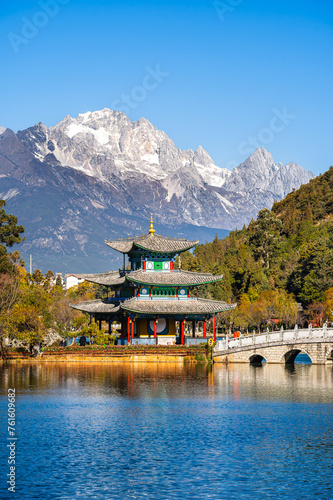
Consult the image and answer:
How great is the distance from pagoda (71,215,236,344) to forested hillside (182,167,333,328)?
22.1 meters

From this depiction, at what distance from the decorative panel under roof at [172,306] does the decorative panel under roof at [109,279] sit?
243 inches

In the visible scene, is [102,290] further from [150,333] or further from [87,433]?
[87,433]

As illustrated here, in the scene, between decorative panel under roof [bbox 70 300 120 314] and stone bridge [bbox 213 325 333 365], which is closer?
stone bridge [bbox 213 325 333 365]

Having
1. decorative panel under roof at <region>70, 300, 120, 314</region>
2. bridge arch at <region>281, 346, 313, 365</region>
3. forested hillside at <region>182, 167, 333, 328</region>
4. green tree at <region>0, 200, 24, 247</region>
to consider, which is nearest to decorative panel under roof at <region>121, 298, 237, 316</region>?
decorative panel under roof at <region>70, 300, 120, 314</region>

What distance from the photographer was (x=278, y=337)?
66438mm

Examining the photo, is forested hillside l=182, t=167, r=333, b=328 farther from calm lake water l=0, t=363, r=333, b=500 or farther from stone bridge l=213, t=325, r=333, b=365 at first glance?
calm lake water l=0, t=363, r=333, b=500

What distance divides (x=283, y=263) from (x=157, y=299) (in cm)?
4944

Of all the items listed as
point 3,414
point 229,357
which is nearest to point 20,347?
point 229,357

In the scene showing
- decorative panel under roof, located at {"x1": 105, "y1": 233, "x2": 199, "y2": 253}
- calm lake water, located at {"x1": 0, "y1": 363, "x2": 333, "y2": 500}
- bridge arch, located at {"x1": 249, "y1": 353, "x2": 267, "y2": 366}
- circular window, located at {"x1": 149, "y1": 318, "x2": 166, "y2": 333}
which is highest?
decorative panel under roof, located at {"x1": 105, "y1": 233, "x2": 199, "y2": 253}

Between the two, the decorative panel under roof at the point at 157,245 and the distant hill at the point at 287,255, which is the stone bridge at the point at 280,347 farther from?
the distant hill at the point at 287,255

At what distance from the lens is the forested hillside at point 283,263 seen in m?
96.6

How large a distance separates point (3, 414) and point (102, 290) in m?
110

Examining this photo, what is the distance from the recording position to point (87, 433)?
35.6 meters

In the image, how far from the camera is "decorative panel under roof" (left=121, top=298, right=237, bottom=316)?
69.6 metres
